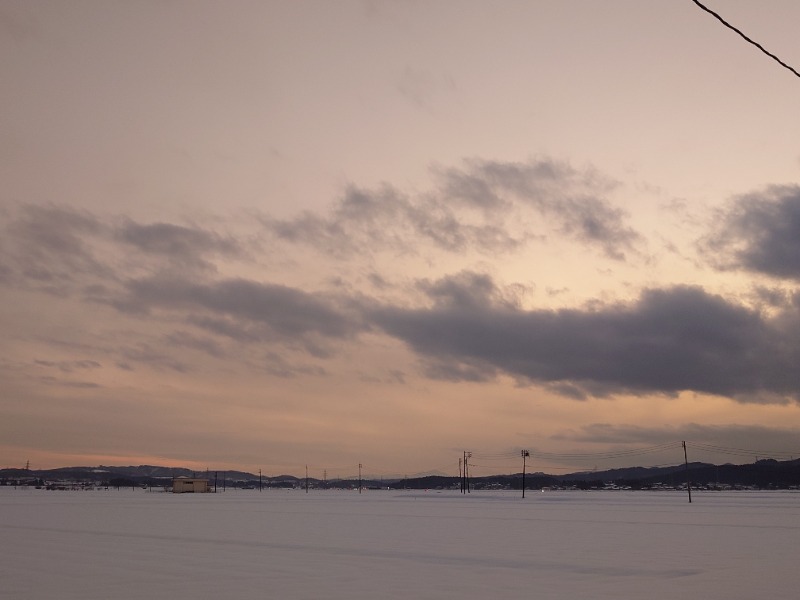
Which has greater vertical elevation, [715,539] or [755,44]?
[755,44]

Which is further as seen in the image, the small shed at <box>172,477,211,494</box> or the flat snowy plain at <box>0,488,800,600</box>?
the small shed at <box>172,477,211,494</box>

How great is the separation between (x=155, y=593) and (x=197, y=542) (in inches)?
661

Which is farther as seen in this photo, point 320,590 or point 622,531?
point 622,531

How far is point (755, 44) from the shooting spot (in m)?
10.7

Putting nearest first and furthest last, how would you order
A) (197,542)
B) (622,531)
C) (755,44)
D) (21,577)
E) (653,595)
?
(755,44) → (653,595) → (21,577) → (197,542) → (622,531)

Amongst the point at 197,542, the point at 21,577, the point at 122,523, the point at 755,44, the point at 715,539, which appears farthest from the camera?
the point at 122,523

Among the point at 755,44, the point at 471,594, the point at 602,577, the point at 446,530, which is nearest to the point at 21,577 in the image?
the point at 471,594

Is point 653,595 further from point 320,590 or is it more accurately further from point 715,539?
point 715,539

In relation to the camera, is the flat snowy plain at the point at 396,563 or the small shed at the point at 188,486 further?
the small shed at the point at 188,486

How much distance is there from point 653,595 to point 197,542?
879 inches

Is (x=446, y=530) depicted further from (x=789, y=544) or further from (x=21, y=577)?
(x=21, y=577)

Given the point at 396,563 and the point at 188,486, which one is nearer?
the point at 396,563

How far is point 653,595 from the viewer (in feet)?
62.3

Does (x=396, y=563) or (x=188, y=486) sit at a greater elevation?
(x=396, y=563)
